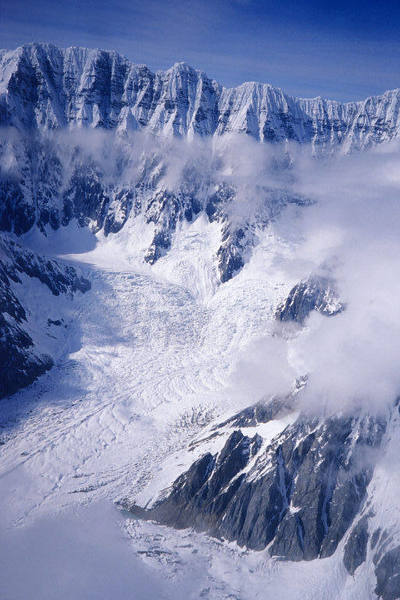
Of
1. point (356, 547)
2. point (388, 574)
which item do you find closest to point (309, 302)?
point (356, 547)

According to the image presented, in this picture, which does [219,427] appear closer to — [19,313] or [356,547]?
[356,547]

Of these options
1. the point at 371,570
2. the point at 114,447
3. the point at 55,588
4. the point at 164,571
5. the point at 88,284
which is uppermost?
the point at 88,284

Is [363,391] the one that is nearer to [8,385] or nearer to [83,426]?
[83,426]

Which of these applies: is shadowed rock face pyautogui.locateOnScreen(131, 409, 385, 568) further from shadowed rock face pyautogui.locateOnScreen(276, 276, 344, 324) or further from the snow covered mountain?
shadowed rock face pyautogui.locateOnScreen(276, 276, 344, 324)

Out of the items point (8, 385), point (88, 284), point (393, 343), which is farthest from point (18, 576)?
point (88, 284)

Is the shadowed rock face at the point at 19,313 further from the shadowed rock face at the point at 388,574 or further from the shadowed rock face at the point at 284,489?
the shadowed rock face at the point at 388,574

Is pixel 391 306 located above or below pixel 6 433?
below

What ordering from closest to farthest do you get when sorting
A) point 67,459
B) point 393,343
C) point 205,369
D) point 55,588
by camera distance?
point 55,588 < point 67,459 < point 393,343 < point 205,369
